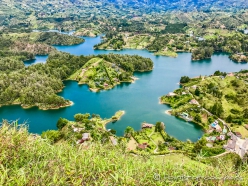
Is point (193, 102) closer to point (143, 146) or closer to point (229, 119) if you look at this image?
point (229, 119)

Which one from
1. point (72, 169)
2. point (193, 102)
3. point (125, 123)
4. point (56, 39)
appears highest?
point (72, 169)

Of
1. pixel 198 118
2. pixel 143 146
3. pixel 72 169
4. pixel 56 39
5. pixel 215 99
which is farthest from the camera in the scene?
pixel 56 39

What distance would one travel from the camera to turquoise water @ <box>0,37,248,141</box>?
29422 millimetres

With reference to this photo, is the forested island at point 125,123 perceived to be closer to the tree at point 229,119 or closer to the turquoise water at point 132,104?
the tree at point 229,119

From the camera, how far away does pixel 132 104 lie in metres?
36.0

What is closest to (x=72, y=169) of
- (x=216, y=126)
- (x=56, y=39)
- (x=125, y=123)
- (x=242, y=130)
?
(x=125, y=123)

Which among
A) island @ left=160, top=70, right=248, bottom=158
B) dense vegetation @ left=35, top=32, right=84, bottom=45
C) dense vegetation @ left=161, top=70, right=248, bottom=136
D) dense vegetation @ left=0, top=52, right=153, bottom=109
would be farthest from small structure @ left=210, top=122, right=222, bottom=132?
dense vegetation @ left=35, top=32, right=84, bottom=45

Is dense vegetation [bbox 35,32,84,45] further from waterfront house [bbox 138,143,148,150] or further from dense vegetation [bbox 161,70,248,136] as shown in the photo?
waterfront house [bbox 138,143,148,150]

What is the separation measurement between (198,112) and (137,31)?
7192 centimetres

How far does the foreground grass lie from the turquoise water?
16340 millimetres

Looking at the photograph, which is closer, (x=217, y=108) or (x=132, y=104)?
(x=217, y=108)

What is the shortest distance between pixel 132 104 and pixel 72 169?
99.7ft

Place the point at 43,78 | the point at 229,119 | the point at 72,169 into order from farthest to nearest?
1. the point at 43,78
2. the point at 229,119
3. the point at 72,169

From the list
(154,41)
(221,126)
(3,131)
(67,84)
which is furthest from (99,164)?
(154,41)
